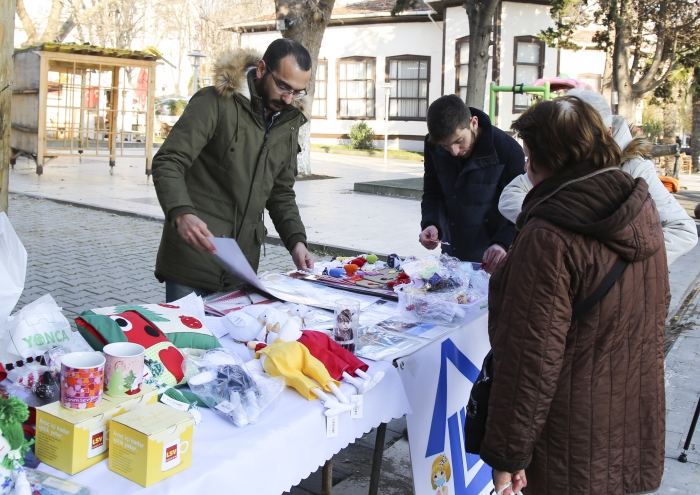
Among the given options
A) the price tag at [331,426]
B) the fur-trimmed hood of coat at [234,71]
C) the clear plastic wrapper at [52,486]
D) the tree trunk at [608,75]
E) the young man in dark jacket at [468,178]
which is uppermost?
the tree trunk at [608,75]

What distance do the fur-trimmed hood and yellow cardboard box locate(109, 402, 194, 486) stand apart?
2.15 m

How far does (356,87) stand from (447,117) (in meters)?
26.7

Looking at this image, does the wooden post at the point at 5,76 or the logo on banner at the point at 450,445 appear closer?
the logo on banner at the point at 450,445

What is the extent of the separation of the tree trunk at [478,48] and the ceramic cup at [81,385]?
12.8 m

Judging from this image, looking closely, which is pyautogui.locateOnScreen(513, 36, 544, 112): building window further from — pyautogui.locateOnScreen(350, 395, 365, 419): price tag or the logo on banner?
pyautogui.locateOnScreen(350, 395, 365, 419): price tag

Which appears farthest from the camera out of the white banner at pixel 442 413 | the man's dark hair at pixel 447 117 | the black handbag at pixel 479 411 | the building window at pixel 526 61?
the building window at pixel 526 61

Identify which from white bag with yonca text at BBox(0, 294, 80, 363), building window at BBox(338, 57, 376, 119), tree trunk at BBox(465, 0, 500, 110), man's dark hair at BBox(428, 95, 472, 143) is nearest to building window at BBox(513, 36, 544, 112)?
building window at BBox(338, 57, 376, 119)

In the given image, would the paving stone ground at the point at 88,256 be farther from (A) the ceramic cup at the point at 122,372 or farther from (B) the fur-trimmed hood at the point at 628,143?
(B) the fur-trimmed hood at the point at 628,143

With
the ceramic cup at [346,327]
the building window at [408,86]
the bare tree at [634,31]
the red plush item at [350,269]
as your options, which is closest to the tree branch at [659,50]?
the bare tree at [634,31]

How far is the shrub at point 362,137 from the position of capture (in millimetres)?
27734

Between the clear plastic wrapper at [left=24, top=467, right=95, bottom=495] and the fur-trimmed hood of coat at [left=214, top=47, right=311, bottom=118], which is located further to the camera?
the fur-trimmed hood of coat at [left=214, top=47, right=311, bottom=118]

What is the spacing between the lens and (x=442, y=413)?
9.26 feet

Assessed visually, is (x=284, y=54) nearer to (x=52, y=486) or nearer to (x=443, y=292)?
(x=443, y=292)

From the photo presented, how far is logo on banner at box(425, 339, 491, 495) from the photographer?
2770 millimetres
